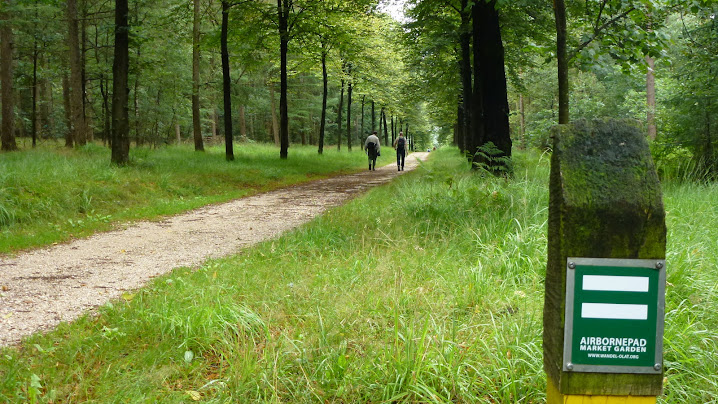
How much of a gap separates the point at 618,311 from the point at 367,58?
27832 millimetres

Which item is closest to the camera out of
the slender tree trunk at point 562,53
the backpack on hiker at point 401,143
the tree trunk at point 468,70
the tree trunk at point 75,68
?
the slender tree trunk at point 562,53

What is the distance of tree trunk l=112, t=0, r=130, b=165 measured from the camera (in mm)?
11695

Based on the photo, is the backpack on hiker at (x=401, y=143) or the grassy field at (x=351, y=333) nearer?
the grassy field at (x=351, y=333)

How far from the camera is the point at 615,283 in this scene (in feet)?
4.49

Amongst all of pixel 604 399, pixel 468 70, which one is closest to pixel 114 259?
pixel 604 399

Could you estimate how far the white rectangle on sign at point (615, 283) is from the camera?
1360 millimetres

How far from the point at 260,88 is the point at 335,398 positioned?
3253 cm

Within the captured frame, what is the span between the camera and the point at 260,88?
3288 cm

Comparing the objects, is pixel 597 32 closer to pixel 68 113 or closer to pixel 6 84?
pixel 6 84

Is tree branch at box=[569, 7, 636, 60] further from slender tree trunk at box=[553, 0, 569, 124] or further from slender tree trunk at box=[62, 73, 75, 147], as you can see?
slender tree trunk at box=[62, 73, 75, 147]

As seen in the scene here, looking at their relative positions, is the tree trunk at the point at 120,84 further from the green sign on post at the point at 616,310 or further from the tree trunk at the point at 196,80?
the green sign on post at the point at 616,310

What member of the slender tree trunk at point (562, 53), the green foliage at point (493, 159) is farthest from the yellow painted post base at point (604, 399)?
the slender tree trunk at point (562, 53)

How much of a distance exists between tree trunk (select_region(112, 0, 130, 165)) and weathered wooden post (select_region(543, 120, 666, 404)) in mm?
12692

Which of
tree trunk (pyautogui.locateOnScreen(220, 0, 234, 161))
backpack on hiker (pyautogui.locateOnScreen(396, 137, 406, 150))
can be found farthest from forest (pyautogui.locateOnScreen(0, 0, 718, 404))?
backpack on hiker (pyautogui.locateOnScreen(396, 137, 406, 150))
